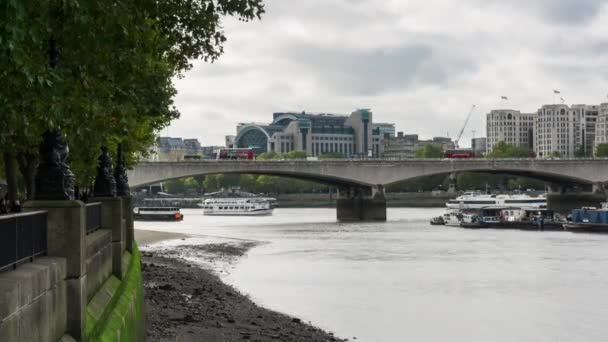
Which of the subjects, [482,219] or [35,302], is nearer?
[35,302]

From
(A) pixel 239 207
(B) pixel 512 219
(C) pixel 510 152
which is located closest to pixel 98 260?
(B) pixel 512 219

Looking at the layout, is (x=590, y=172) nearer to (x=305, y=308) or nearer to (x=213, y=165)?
(x=213, y=165)

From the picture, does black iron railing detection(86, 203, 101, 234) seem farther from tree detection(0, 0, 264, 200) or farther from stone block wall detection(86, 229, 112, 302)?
tree detection(0, 0, 264, 200)

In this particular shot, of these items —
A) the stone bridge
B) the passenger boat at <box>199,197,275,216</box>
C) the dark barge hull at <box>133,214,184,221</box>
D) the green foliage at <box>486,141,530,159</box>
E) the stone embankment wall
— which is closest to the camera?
the stone embankment wall

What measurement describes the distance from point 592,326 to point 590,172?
84.6 m

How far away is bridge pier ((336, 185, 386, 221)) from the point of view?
106m

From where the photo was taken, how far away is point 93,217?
53.7ft

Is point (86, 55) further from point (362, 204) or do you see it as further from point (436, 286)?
point (362, 204)

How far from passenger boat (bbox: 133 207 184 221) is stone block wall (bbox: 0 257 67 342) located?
106308 millimetres

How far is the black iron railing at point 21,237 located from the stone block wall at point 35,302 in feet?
0.33

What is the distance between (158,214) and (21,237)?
360 ft

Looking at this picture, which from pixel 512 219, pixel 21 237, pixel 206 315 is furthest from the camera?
pixel 512 219

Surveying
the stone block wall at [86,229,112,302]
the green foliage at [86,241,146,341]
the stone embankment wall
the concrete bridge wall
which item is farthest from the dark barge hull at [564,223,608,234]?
the stone embankment wall

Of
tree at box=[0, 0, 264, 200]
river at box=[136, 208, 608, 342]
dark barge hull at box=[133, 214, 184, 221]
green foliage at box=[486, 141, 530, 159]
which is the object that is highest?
green foliage at box=[486, 141, 530, 159]
